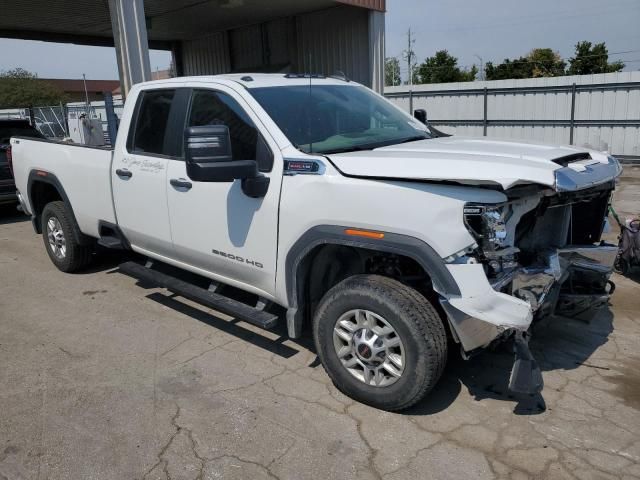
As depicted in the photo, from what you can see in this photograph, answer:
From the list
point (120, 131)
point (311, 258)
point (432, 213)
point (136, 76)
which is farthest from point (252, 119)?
point (136, 76)

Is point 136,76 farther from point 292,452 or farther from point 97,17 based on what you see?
point 292,452

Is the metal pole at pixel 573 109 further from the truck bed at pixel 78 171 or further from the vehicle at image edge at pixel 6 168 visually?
the truck bed at pixel 78 171

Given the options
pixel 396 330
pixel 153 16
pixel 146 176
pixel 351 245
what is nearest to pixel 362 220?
pixel 351 245

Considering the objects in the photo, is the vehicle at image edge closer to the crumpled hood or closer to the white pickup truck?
the white pickup truck

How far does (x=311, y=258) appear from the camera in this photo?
3605 millimetres

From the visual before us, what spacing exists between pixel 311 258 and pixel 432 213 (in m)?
0.97

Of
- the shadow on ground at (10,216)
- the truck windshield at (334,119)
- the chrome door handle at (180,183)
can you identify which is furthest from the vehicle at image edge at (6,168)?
the truck windshield at (334,119)

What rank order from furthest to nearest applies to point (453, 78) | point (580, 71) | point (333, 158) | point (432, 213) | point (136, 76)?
point (453, 78) → point (580, 71) → point (136, 76) → point (333, 158) → point (432, 213)

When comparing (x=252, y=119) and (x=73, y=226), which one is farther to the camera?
(x=73, y=226)

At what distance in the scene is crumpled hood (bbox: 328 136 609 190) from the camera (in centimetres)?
282

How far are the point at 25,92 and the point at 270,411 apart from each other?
59789 mm

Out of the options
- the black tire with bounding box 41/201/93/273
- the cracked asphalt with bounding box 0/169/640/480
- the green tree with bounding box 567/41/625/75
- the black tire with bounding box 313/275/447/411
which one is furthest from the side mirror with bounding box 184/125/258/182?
the green tree with bounding box 567/41/625/75

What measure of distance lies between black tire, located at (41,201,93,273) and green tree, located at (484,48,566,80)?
117 ft

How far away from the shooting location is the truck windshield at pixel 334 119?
3777 mm
